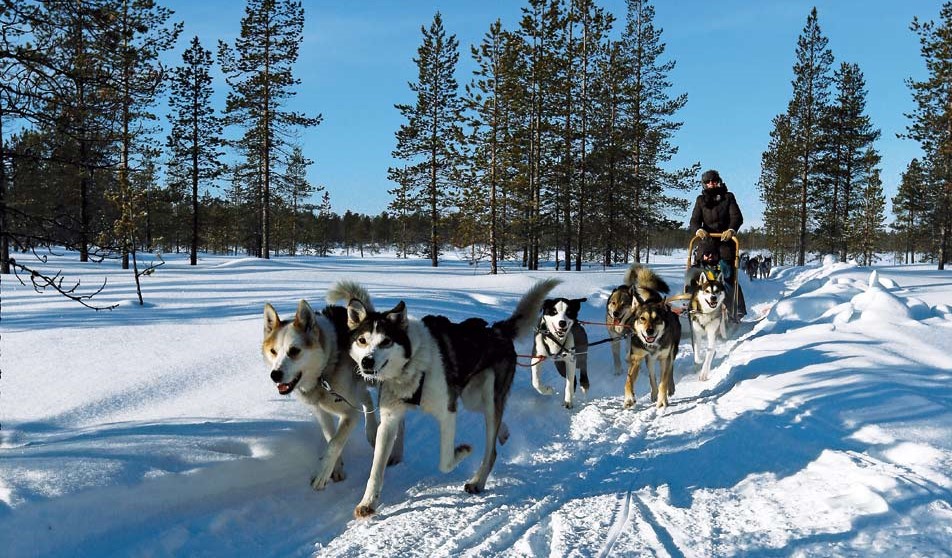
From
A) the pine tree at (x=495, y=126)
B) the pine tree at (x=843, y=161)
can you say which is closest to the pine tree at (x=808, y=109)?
the pine tree at (x=843, y=161)

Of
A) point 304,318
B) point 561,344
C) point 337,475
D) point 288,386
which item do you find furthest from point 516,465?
point 561,344

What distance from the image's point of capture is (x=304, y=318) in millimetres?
3746

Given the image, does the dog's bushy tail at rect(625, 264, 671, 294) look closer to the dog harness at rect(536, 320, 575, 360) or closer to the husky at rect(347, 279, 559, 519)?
the dog harness at rect(536, 320, 575, 360)

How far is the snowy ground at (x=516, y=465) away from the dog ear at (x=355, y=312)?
1.18 meters

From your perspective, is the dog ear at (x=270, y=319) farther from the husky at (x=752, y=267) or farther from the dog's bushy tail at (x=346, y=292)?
the husky at (x=752, y=267)

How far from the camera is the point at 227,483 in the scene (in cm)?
365

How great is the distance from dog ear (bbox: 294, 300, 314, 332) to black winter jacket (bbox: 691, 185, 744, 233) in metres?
7.27

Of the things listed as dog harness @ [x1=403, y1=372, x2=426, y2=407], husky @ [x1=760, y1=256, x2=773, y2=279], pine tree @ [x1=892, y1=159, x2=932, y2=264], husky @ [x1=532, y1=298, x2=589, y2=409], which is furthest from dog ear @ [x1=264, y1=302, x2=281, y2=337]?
pine tree @ [x1=892, y1=159, x2=932, y2=264]

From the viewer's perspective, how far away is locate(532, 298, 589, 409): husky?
20.6ft

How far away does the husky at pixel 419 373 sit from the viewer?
3529 millimetres

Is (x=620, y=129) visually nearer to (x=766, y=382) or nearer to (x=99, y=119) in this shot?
(x=766, y=382)

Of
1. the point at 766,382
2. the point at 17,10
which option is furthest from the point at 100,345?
the point at 766,382

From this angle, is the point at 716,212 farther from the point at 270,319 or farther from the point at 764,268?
the point at 764,268

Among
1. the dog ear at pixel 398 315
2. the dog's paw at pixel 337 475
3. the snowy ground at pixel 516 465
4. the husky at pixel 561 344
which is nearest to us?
the snowy ground at pixel 516 465
